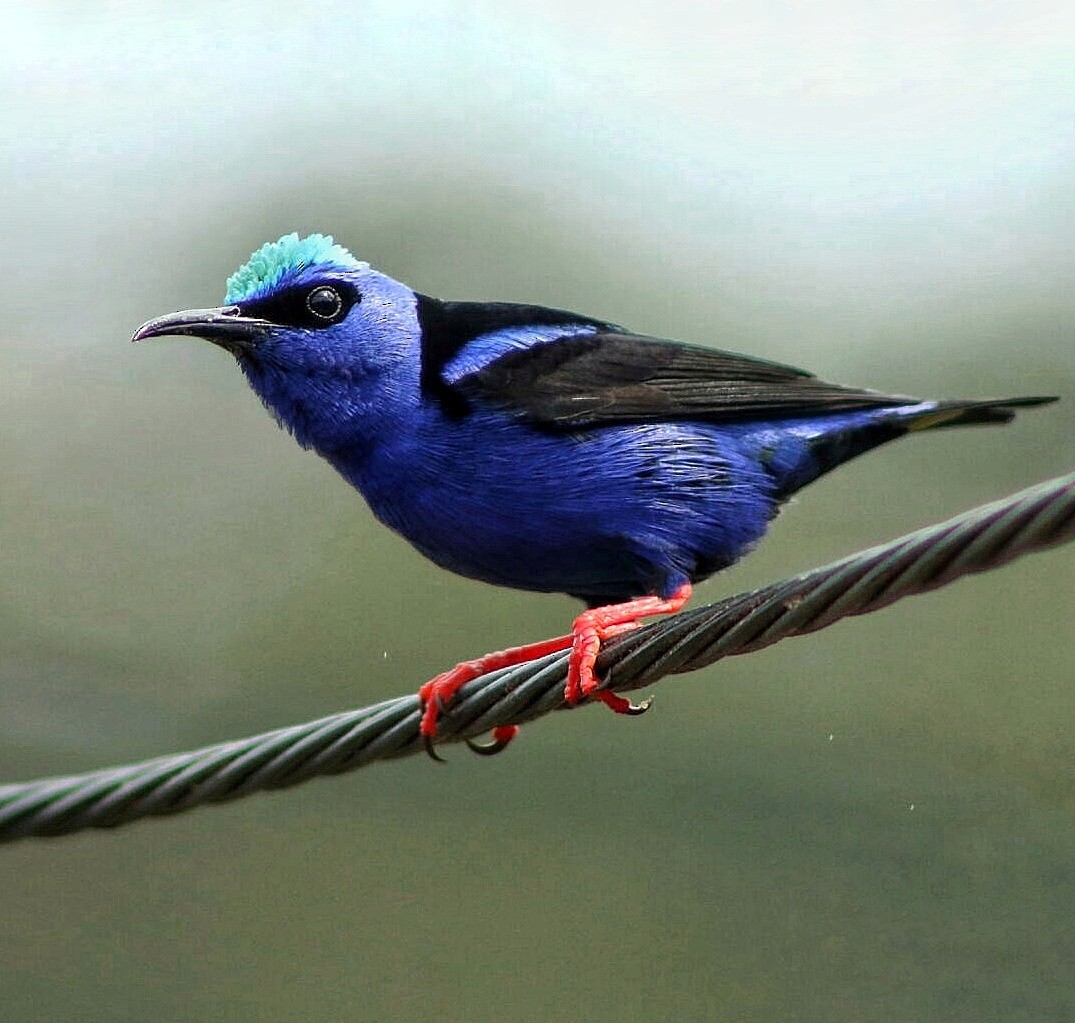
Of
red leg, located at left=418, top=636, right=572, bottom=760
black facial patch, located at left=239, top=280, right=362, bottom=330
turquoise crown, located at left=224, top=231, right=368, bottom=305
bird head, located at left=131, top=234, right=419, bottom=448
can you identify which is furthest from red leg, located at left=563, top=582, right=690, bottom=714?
turquoise crown, located at left=224, top=231, right=368, bottom=305

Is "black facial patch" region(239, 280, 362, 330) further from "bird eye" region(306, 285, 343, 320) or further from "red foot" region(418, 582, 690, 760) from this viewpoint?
"red foot" region(418, 582, 690, 760)

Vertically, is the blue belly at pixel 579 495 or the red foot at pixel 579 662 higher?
the blue belly at pixel 579 495

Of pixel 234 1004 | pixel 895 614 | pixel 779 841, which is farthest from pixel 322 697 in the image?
pixel 895 614

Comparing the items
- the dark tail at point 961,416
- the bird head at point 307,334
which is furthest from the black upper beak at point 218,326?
the dark tail at point 961,416

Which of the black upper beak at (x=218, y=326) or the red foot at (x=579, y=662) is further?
the black upper beak at (x=218, y=326)

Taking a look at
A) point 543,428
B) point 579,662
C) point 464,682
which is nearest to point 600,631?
point 579,662

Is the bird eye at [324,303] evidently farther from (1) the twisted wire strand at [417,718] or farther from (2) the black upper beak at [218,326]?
(1) the twisted wire strand at [417,718]

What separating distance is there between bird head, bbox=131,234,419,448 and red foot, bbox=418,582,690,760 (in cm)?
90

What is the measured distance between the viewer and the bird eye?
5113mm

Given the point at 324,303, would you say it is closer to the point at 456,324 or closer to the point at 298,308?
the point at 298,308

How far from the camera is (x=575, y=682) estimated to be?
403 centimetres

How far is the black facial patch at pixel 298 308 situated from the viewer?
509 centimetres

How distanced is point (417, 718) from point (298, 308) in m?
1.90

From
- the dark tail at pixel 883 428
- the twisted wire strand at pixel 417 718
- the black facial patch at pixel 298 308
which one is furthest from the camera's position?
the black facial patch at pixel 298 308
